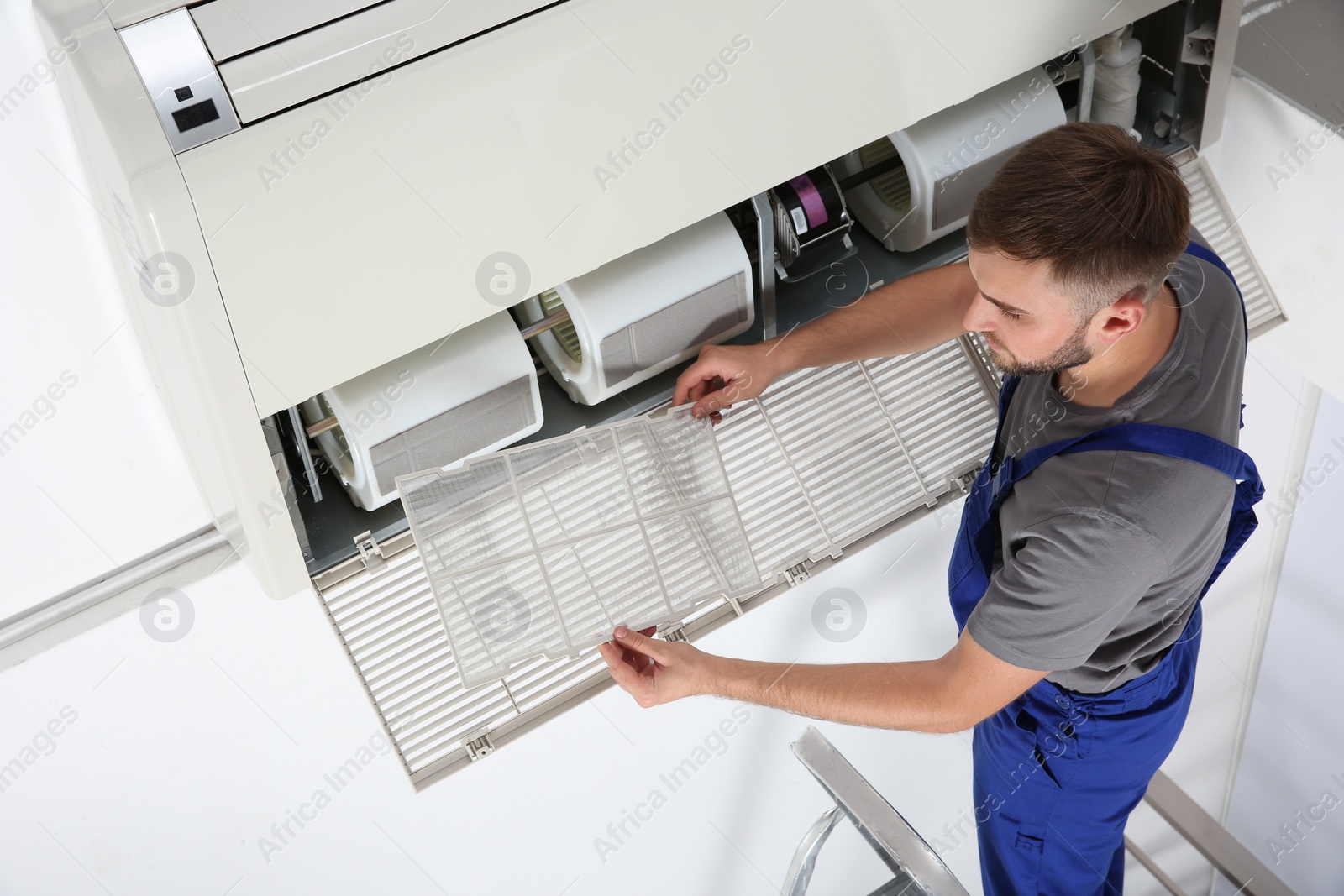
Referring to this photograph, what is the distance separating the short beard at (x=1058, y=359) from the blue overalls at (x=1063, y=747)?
12cm

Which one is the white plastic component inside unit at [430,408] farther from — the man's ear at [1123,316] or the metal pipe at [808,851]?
the metal pipe at [808,851]

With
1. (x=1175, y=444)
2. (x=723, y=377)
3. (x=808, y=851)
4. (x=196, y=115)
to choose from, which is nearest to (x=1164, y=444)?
(x=1175, y=444)

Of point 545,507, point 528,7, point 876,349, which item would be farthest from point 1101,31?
point 545,507

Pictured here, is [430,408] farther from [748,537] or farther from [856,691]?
[856,691]

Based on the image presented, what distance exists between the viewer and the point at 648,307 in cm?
119

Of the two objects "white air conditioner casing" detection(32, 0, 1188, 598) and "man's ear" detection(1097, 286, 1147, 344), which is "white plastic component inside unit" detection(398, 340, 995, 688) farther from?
"man's ear" detection(1097, 286, 1147, 344)

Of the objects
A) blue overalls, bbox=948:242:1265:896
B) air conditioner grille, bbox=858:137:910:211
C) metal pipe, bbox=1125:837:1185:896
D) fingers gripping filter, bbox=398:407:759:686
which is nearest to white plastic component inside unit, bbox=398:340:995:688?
fingers gripping filter, bbox=398:407:759:686

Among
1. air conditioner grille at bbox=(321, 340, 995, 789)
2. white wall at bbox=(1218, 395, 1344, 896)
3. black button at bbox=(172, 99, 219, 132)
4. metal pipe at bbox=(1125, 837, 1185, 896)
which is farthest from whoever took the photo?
white wall at bbox=(1218, 395, 1344, 896)

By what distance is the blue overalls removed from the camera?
131 cm

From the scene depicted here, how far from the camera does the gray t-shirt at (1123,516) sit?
1029 millimetres

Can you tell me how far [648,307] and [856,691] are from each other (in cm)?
48

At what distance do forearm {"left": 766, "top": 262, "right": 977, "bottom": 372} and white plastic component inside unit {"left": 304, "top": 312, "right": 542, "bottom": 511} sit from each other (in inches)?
12.9

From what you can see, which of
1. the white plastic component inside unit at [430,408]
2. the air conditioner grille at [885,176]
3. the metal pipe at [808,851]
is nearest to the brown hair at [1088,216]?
the air conditioner grille at [885,176]

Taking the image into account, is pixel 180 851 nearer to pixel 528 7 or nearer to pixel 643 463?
pixel 643 463
